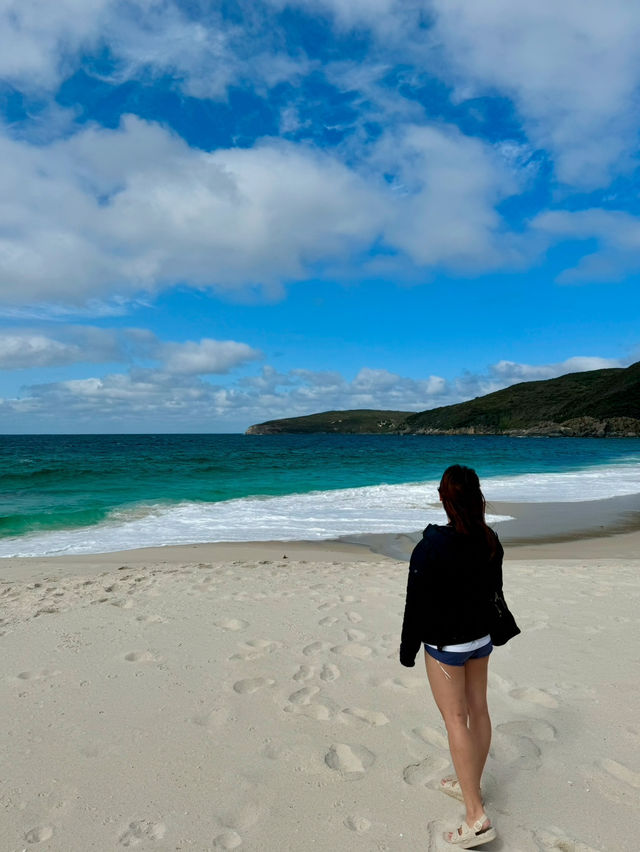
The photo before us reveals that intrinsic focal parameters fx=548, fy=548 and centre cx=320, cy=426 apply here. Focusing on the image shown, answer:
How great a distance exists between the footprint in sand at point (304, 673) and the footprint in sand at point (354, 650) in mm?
437

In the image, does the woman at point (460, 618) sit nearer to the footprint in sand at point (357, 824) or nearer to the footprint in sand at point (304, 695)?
the footprint in sand at point (357, 824)

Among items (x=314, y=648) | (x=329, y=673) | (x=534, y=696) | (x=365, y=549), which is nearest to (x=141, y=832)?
(x=329, y=673)

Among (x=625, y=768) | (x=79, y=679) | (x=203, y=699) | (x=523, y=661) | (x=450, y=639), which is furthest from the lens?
(x=523, y=661)

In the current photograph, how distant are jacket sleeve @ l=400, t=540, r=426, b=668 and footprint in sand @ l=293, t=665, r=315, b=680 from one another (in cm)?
209

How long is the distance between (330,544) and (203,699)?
843cm

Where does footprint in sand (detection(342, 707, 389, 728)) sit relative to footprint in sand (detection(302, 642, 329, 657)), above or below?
below

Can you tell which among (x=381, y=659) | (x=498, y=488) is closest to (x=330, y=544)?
(x=381, y=659)

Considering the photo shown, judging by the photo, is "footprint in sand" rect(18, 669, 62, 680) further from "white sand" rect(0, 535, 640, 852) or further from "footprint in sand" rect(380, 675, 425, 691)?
"footprint in sand" rect(380, 675, 425, 691)

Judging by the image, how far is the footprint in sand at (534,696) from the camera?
13.9 ft

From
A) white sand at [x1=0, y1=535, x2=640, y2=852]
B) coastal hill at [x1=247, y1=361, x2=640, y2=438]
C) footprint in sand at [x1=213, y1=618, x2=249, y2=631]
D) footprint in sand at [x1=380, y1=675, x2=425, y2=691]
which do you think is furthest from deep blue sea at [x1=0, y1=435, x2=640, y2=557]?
coastal hill at [x1=247, y1=361, x2=640, y2=438]

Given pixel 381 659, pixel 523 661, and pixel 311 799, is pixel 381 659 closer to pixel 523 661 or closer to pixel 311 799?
pixel 523 661

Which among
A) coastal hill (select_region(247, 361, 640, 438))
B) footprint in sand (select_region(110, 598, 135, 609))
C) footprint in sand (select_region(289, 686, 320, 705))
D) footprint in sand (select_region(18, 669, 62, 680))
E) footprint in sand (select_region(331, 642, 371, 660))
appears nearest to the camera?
footprint in sand (select_region(289, 686, 320, 705))

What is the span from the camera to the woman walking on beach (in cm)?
274

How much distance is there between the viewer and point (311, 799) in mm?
3100
